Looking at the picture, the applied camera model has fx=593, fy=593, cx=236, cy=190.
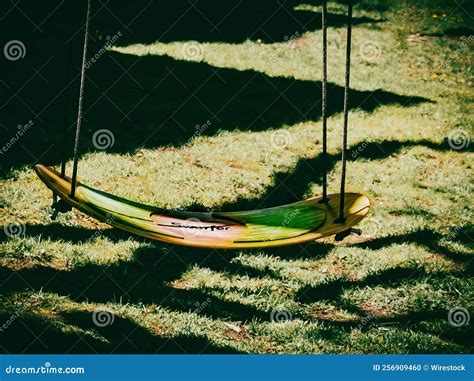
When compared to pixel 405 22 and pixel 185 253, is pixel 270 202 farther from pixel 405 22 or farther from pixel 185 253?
pixel 405 22

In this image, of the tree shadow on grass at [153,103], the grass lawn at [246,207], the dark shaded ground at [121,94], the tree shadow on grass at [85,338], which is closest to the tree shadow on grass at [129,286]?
the grass lawn at [246,207]

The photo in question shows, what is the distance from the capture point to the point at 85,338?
3.54 meters

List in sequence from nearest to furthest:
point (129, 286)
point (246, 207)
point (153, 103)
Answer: point (129, 286)
point (246, 207)
point (153, 103)

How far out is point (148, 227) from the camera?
3.83m

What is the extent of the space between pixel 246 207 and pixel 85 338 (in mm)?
2220

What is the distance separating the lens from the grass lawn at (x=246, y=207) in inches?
150

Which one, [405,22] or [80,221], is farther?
[405,22]

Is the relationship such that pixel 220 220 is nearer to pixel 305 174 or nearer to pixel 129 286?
pixel 129 286

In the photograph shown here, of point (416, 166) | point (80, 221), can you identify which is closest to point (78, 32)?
point (80, 221)

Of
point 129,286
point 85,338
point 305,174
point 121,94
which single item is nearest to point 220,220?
point 129,286

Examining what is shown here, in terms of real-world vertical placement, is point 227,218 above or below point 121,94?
below

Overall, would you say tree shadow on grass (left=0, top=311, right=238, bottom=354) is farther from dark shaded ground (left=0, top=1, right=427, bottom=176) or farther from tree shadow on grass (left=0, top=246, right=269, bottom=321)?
dark shaded ground (left=0, top=1, right=427, bottom=176)

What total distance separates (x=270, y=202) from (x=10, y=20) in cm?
312

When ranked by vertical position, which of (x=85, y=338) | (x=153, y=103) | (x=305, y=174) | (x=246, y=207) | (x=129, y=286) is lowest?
(x=85, y=338)
